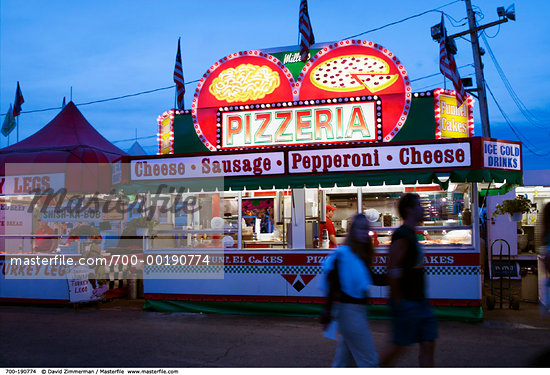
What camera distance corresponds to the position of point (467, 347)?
23.6ft

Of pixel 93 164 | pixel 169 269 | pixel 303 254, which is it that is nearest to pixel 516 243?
pixel 303 254

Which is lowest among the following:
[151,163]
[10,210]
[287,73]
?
[10,210]

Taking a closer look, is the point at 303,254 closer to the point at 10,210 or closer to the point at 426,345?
the point at 426,345

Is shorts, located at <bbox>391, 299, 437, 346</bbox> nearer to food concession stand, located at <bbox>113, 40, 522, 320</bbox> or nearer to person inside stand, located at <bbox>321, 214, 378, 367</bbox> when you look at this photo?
person inside stand, located at <bbox>321, 214, 378, 367</bbox>

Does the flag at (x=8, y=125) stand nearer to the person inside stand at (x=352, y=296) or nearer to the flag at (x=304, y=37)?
the flag at (x=304, y=37)

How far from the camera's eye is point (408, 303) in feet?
15.1

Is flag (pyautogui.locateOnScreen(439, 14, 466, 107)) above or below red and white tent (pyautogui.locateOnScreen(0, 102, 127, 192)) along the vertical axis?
above

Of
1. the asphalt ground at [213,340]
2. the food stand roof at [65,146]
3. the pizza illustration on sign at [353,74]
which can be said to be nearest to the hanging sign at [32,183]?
the food stand roof at [65,146]

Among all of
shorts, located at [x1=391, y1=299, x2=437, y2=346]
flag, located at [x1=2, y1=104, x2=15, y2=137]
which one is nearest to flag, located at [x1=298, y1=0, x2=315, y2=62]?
shorts, located at [x1=391, y1=299, x2=437, y2=346]

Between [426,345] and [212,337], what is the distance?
4.17 meters

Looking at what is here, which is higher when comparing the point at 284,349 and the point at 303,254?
the point at 303,254

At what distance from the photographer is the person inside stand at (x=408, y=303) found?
15.0ft

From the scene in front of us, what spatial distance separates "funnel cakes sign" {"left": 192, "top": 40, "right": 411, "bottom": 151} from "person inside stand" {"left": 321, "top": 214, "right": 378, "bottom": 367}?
579 centimetres

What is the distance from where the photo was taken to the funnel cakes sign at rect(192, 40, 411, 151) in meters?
10.3
